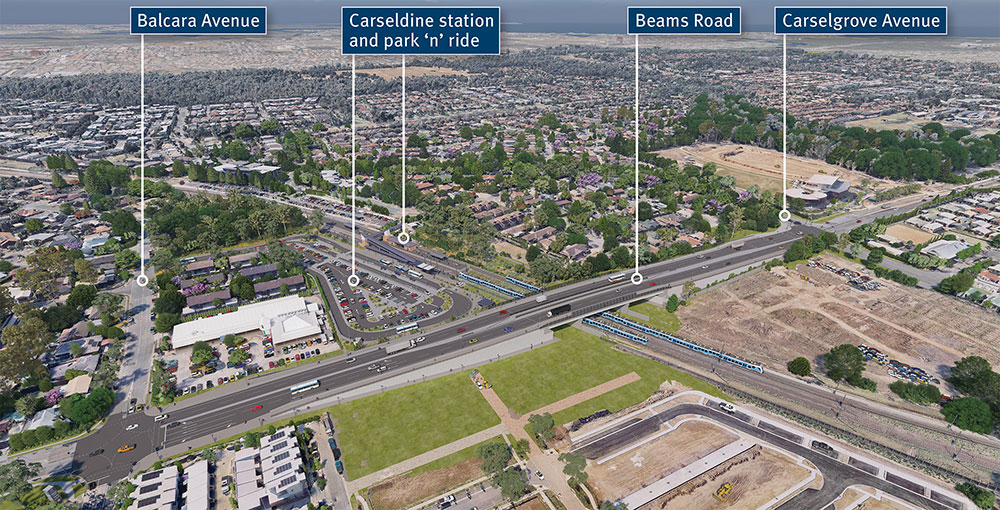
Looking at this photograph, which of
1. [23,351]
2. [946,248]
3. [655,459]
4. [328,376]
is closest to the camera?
[655,459]

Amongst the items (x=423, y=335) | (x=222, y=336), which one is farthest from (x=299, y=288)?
(x=423, y=335)

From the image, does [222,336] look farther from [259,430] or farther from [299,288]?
[259,430]

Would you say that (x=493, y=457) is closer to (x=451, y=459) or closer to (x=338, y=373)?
(x=451, y=459)

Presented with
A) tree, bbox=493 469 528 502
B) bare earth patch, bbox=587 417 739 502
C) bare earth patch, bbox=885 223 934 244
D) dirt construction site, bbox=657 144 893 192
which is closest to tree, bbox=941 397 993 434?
bare earth patch, bbox=587 417 739 502

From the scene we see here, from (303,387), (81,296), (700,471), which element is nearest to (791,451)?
(700,471)

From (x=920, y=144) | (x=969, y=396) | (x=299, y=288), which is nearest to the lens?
(x=969, y=396)

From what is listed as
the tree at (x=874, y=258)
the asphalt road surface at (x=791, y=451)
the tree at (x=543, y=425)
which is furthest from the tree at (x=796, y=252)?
the tree at (x=543, y=425)

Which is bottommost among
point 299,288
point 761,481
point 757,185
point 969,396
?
point 761,481
